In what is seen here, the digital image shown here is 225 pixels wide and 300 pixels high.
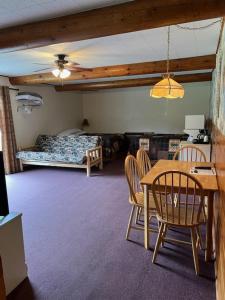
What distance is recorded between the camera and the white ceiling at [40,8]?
1814mm

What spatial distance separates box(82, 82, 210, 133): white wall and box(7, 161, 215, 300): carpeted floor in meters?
4.67

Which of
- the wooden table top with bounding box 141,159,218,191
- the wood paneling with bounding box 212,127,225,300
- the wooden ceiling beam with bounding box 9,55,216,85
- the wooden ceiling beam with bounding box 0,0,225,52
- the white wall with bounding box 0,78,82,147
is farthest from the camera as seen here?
the white wall with bounding box 0,78,82,147

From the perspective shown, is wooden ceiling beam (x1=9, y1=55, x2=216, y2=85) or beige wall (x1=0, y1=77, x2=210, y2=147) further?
beige wall (x1=0, y1=77, x2=210, y2=147)

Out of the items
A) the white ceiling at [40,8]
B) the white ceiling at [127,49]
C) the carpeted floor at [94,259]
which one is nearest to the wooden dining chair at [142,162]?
the carpeted floor at [94,259]

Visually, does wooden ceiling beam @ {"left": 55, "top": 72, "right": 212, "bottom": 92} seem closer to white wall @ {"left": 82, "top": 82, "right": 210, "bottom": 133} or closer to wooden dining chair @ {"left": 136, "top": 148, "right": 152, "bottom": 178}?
white wall @ {"left": 82, "top": 82, "right": 210, "bottom": 133}

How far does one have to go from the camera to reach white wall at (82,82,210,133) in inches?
291

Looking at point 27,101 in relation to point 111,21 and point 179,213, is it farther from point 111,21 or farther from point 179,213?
point 179,213

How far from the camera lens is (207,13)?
5.61 ft

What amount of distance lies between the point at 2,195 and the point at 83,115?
287 inches

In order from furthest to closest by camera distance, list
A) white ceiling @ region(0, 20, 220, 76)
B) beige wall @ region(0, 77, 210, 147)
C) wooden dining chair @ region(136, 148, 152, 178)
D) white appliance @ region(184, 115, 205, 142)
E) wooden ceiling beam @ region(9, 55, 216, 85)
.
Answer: beige wall @ region(0, 77, 210, 147) < white appliance @ region(184, 115, 205, 142) < wooden ceiling beam @ region(9, 55, 216, 85) < wooden dining chair @ region(136, 148, 152, 178) < white ceiling @ region(0, 20, 220, 76)

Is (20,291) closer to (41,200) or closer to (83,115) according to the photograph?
(41,200)

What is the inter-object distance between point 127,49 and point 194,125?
253 cm

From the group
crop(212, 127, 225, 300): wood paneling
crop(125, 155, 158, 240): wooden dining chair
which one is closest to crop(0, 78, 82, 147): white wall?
crop(125, 155, 158, 240): wooden dining chair

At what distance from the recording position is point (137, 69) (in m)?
4.39
